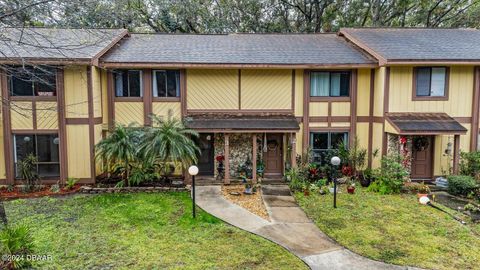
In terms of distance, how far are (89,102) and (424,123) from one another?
1258 cm

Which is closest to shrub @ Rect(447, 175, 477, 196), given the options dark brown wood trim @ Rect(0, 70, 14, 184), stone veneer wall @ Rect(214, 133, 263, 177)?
stone veneer wall @ Rect(214, 133, 263, 177)

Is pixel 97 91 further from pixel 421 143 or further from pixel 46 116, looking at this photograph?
pixel 421 143

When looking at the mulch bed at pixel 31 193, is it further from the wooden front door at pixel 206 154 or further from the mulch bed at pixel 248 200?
the mulch bed at pixel 248 200

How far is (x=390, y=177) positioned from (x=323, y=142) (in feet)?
9.74

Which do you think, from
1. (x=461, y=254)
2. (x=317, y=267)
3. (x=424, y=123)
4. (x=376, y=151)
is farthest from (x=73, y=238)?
(x=424, y=123)

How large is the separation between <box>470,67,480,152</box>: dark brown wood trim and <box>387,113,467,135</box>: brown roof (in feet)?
3.43

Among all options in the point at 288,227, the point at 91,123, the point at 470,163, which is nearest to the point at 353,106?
the point at 470,163

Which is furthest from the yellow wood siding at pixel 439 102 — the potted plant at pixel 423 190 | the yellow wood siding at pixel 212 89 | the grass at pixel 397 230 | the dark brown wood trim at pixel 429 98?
the yellow wood siding at pixel 212 89

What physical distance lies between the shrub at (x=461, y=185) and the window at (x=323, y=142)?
3964 mm

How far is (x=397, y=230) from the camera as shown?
25.2 ft

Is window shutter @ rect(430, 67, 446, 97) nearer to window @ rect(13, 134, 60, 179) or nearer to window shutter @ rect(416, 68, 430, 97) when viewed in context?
window shutter @ rect(416, 68, 430, 97)

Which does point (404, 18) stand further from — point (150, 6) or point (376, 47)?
point (150, 6)

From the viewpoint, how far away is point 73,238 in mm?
7176

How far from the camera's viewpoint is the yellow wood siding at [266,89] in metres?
12.6
